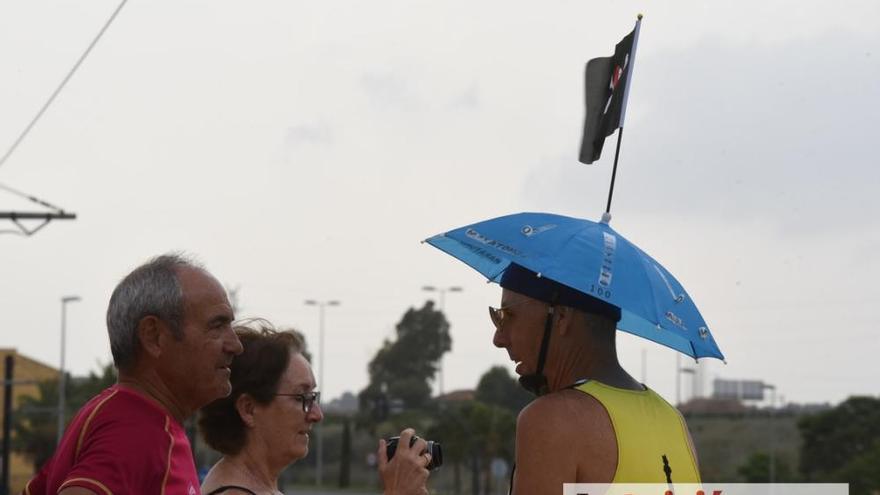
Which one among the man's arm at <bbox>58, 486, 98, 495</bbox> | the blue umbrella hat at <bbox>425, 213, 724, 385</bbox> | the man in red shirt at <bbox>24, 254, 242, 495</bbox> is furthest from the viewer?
the blue umbrella hat at <bbox>425, 213, 724, 385</bbox>

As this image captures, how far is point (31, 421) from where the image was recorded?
64.4 metres

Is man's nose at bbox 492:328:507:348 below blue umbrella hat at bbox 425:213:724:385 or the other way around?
below

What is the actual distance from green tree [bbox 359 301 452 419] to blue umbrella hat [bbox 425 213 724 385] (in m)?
62.3

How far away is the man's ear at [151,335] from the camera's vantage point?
12.6 feet

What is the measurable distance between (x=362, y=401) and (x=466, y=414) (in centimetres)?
898

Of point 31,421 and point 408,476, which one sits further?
point 31,421

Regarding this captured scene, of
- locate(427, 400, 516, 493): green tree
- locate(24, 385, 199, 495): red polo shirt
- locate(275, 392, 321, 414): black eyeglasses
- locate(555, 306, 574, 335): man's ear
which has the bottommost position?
locate(427, 400, 516, 493): green tree

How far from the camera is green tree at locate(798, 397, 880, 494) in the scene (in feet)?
183

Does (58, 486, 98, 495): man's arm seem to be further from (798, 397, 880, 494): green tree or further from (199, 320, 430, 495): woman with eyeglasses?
(798, 397, 880, 494): green tree

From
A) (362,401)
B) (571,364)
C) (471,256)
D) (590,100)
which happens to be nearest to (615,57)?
(590,100)

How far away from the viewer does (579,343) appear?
396cm

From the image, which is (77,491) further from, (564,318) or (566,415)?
(564,318)

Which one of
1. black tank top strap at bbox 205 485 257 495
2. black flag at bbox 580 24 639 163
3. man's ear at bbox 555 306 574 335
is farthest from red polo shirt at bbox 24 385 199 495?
black flag at bbox 580 24 639 163

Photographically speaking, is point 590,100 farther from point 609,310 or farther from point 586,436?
point 586,436
